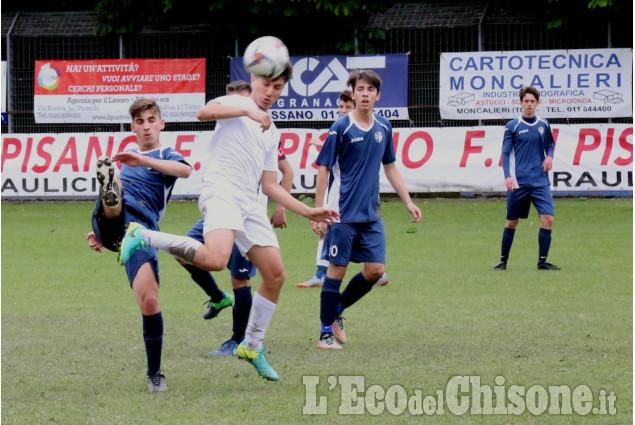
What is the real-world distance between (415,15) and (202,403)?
19.2m

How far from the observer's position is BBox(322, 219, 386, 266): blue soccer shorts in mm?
8656

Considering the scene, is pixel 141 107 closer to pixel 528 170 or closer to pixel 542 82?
pixel 528 170

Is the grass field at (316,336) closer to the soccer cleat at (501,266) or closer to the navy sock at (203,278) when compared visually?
the soccer cleat at (501,266)

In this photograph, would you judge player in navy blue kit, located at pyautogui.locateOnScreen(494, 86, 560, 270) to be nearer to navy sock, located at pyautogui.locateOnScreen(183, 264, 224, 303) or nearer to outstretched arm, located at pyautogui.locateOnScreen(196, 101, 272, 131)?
navy sock, located at pyautogui.locateOnScreen(183, 264, 224, 303)

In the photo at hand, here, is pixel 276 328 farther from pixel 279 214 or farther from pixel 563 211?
pixel 563 211

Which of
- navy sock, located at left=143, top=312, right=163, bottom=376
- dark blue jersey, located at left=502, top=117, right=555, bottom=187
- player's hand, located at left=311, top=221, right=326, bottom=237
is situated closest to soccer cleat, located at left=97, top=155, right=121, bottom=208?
navy sock, located at left=143, top=312, right=163, bottom=376

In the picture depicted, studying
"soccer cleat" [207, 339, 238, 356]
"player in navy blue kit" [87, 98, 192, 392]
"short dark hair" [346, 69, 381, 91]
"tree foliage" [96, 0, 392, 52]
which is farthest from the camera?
"tree foliage" [96, 0, 392, 52]

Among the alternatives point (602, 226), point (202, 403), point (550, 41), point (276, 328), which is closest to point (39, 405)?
point (202, 403)

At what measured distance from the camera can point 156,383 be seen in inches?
267

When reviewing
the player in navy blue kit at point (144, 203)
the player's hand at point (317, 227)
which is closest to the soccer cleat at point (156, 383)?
the player in navy blue kit at point (144, 203)

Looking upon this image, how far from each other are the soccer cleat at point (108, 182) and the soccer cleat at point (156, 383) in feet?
3.32

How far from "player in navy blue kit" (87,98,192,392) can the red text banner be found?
17820mm

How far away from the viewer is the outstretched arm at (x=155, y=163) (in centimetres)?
679

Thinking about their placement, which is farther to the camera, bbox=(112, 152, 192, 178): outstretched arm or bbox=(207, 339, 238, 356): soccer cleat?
bbox=(207, 339, 238, 356): soccer cleat
